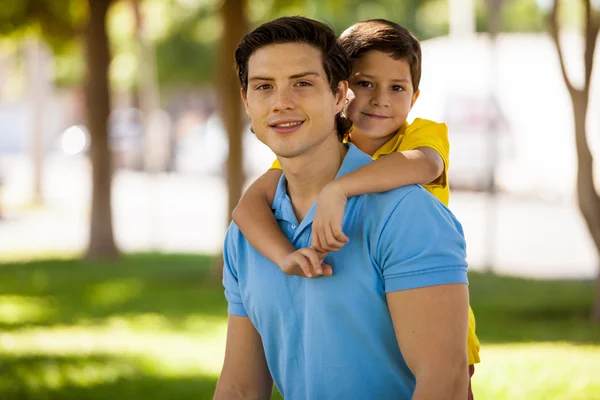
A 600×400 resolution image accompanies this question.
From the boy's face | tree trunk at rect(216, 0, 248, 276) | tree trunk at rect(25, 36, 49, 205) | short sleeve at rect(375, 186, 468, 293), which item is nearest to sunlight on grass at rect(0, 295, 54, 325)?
tree trunk at rect(216, 0, 248, 276)

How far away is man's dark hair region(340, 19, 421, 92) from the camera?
334 centimetres

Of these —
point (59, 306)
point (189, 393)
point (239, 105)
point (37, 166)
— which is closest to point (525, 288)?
point (239, 105)

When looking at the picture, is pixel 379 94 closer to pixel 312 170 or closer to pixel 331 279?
pixel 312 170

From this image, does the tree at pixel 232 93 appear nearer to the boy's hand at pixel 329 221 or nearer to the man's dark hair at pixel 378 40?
the man's dark hair at pixel 378 40

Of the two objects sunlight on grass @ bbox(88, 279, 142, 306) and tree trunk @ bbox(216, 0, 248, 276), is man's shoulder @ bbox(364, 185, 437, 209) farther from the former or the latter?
tree trunk @ bbox(216, 0, 248, 276)

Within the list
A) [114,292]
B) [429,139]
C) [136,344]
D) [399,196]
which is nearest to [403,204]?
[399,196]

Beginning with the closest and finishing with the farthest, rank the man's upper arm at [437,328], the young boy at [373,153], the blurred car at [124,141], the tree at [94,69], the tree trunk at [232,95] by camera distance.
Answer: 1. the man's upper arm at [437,328]
2. the young boy at [373,153]
3. the tree trunk at [232,95]
4. the tree at [94,69]
5. the blurred car at [124,141]

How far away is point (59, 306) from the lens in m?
12.0

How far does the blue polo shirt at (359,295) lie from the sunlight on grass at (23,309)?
825 centimetres

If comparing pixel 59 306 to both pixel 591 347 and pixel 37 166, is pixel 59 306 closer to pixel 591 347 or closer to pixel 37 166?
pixel 591 347

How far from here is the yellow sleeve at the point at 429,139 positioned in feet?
11.3

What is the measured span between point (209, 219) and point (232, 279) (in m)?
21.2

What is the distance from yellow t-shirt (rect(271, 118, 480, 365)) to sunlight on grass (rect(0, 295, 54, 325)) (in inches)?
305

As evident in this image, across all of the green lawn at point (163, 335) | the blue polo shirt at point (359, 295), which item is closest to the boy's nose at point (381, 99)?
the blue polo shirt at point (359, 295)
